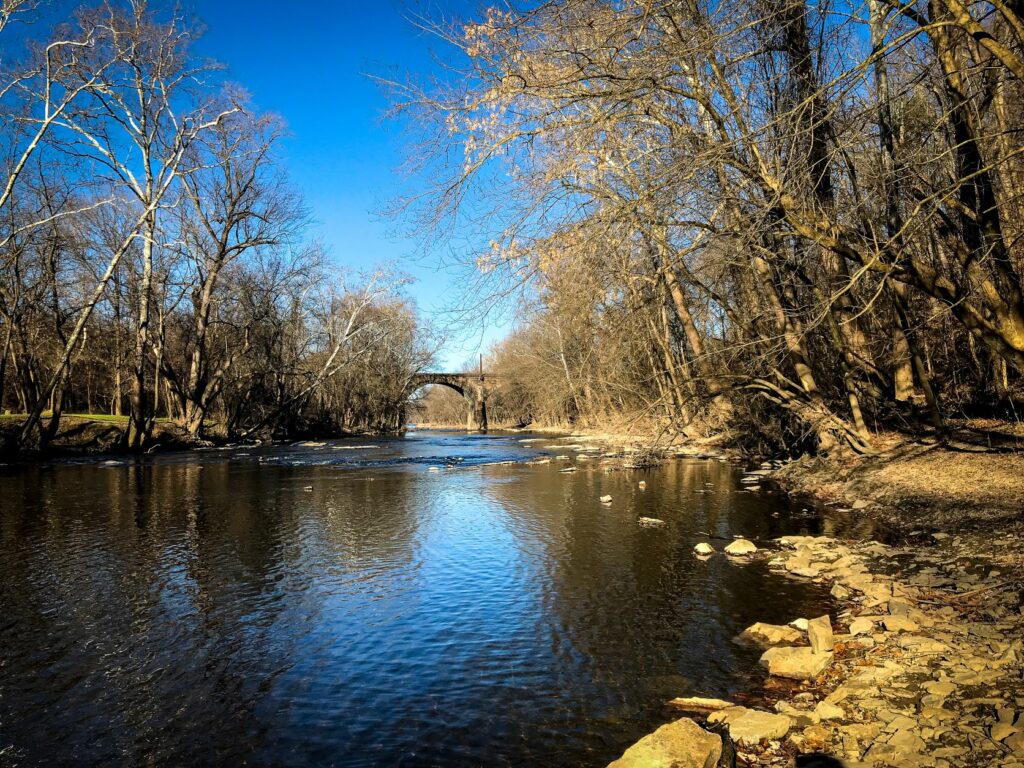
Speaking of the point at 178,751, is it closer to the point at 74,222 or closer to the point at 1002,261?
A: the point at 1002,261

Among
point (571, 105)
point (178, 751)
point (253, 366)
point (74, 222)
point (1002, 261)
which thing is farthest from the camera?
point (253, 366)

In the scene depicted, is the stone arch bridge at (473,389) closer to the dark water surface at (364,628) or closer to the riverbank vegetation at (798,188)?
the riverbank vegetation at (798,188)

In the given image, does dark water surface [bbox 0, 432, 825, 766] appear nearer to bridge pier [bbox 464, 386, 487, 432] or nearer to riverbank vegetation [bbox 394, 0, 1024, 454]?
riverbank vegetation [bbox 394, 0, 1024, 454]

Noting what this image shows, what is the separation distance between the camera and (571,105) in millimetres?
8438

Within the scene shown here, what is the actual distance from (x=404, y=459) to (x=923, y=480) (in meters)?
18.8

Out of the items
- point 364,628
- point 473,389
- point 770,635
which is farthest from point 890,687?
point 473,389

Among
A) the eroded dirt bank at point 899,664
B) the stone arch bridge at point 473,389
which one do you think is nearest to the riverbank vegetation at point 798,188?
the eroded dirt bank at point 899,664

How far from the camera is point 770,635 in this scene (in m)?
5.55

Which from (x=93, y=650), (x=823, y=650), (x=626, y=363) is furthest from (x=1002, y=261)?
(x=626, y=363)

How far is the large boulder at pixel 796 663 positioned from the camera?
4.76 m

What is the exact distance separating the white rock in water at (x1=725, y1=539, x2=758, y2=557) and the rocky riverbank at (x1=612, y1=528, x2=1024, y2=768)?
1750mm

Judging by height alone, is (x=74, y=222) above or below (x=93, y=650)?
above

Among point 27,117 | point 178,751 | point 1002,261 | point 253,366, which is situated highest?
point 27,117

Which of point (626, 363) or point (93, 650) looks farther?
point (626, 363)
